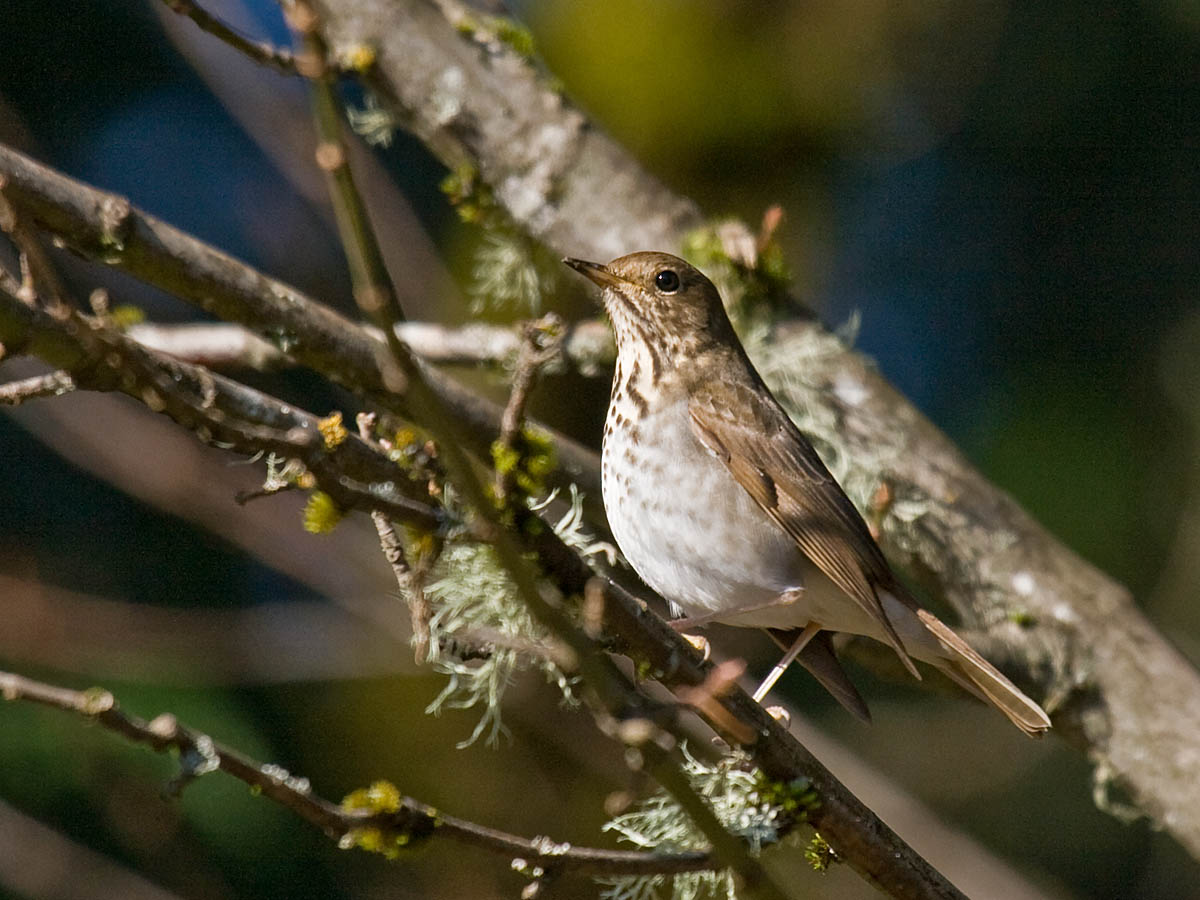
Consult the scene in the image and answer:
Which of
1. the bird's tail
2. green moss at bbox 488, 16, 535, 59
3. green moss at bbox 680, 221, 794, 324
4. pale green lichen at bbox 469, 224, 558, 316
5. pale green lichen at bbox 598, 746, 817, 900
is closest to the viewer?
pale green lichen at bbox 598, 746, 817, 900

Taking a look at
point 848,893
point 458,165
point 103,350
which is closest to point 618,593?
point 103,350

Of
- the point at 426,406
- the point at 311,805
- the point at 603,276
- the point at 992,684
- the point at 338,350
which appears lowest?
the point at 311,805

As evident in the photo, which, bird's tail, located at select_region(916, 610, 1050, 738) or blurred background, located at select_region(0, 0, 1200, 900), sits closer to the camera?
bird's tail, located at select_region(916, 610, 1050, 738)

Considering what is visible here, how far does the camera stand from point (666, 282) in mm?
4293

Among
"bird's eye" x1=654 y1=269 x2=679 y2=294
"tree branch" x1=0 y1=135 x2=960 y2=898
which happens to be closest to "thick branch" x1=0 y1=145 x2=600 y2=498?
"tree branch" x1=0 y1=135 x2=960 y2=898

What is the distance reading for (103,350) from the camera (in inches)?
70.3

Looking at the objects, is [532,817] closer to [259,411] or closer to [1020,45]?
[259,411]

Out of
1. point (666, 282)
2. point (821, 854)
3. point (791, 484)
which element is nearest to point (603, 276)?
point (666, 282)

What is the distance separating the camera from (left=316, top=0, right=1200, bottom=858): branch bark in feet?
13.5

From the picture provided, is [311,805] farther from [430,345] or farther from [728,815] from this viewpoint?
[430,345]

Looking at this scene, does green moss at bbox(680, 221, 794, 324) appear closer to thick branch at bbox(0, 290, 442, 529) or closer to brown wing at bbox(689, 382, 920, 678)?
brown wing at bbox(689, 382, 920, 678)

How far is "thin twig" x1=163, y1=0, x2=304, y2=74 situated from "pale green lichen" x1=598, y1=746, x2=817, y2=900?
2.11 m

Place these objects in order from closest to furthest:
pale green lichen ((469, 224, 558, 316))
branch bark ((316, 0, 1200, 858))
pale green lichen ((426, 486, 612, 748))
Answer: pale green lichen ((426, 486, 612, 748))
branch bark ((316, 0, 1200, 858))
pale green lichen ((469, 224, 558, 316))

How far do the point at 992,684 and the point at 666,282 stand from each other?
1.65m
